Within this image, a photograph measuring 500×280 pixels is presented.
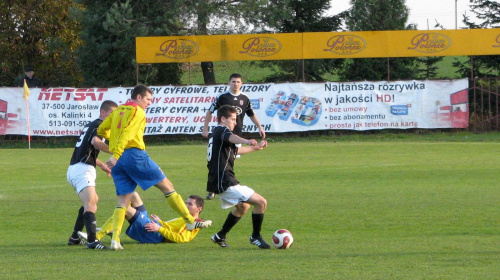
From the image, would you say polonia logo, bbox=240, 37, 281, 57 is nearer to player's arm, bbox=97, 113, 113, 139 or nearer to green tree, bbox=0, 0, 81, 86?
green tree, bbox=0, 0, 81, 86

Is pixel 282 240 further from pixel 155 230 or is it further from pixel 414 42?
pixel 414 42

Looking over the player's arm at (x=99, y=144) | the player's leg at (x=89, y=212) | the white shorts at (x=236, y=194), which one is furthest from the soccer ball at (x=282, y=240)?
the player's arm at (x=99, y=144)

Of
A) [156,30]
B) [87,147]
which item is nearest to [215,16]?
[156,30]

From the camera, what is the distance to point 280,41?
29719 mm

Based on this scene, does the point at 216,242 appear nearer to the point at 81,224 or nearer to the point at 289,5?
the point at 81,224

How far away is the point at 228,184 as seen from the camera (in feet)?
27.2

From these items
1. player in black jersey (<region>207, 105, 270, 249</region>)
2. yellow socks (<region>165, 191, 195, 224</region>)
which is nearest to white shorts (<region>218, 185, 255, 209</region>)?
player in black jersey (<region>207, 105, 270, 249</region>)

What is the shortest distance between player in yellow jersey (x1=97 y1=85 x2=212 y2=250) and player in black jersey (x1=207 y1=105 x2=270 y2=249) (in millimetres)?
341

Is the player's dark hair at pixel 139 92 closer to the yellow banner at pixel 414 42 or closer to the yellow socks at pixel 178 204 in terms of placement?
the yellow socks at pixel 178 204

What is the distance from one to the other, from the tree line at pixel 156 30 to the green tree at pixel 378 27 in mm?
47

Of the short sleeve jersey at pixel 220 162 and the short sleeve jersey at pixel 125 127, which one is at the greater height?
the short sleeve jersey at pixel 125 127

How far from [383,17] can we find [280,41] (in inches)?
400

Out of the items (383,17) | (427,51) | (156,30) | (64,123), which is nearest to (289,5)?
(383,17)

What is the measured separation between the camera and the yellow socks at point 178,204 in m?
8.34
